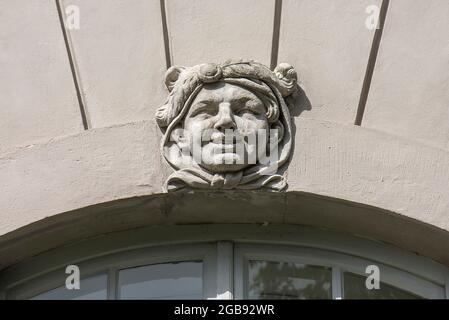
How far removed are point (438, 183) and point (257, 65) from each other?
1242 mm

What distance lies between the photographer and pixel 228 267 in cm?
783

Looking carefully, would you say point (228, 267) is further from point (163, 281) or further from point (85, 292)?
point (85, 292)

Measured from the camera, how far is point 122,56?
808cm

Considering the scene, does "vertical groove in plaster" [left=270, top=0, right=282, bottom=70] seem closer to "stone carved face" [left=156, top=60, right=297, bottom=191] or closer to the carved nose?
"stone carved face" [left=156, top=60, right=297, bottom=191]

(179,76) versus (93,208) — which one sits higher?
(179,76)

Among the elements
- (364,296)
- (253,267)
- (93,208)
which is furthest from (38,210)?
(364,296)

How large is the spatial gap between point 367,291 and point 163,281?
1184 mm

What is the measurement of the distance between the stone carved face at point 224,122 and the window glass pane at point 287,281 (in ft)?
2.15

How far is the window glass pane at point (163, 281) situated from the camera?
25.7ft

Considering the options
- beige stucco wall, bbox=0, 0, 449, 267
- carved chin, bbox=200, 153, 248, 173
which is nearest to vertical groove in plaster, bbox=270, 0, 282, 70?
beige stucco wall, bbox=0, 0, 449, 267

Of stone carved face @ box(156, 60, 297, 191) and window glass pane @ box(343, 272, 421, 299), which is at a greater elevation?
stone carved face @ box(156, 60, 297, 191)

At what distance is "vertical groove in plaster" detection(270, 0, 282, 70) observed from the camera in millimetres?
8031
